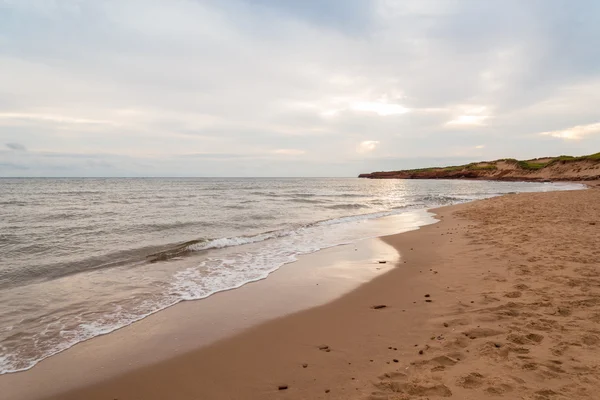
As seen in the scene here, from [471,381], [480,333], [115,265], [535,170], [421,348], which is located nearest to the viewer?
[471,381]

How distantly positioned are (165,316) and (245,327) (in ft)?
6.09

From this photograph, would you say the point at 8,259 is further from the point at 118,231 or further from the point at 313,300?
the point at 313,300

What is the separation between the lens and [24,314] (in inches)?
258

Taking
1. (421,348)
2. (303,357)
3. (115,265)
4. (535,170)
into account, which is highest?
(535,170)

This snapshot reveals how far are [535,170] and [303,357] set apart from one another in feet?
349

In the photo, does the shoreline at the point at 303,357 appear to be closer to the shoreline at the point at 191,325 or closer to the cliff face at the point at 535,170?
the shoreline at the point at 191,325

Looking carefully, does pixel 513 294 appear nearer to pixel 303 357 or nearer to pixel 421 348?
pixel 421 348

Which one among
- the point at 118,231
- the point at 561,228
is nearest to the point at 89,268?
the point at 118,231

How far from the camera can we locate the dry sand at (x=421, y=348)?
137 inches

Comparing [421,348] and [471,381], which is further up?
[471,381]

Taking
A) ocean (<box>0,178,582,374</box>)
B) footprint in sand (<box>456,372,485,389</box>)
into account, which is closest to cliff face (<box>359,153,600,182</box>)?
ocean (<box>0,178,582,374</box>)

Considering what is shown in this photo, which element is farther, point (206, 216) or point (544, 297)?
point (206, 216)

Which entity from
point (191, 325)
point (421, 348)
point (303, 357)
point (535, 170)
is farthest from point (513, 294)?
point (535, 170)

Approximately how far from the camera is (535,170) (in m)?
87.9
